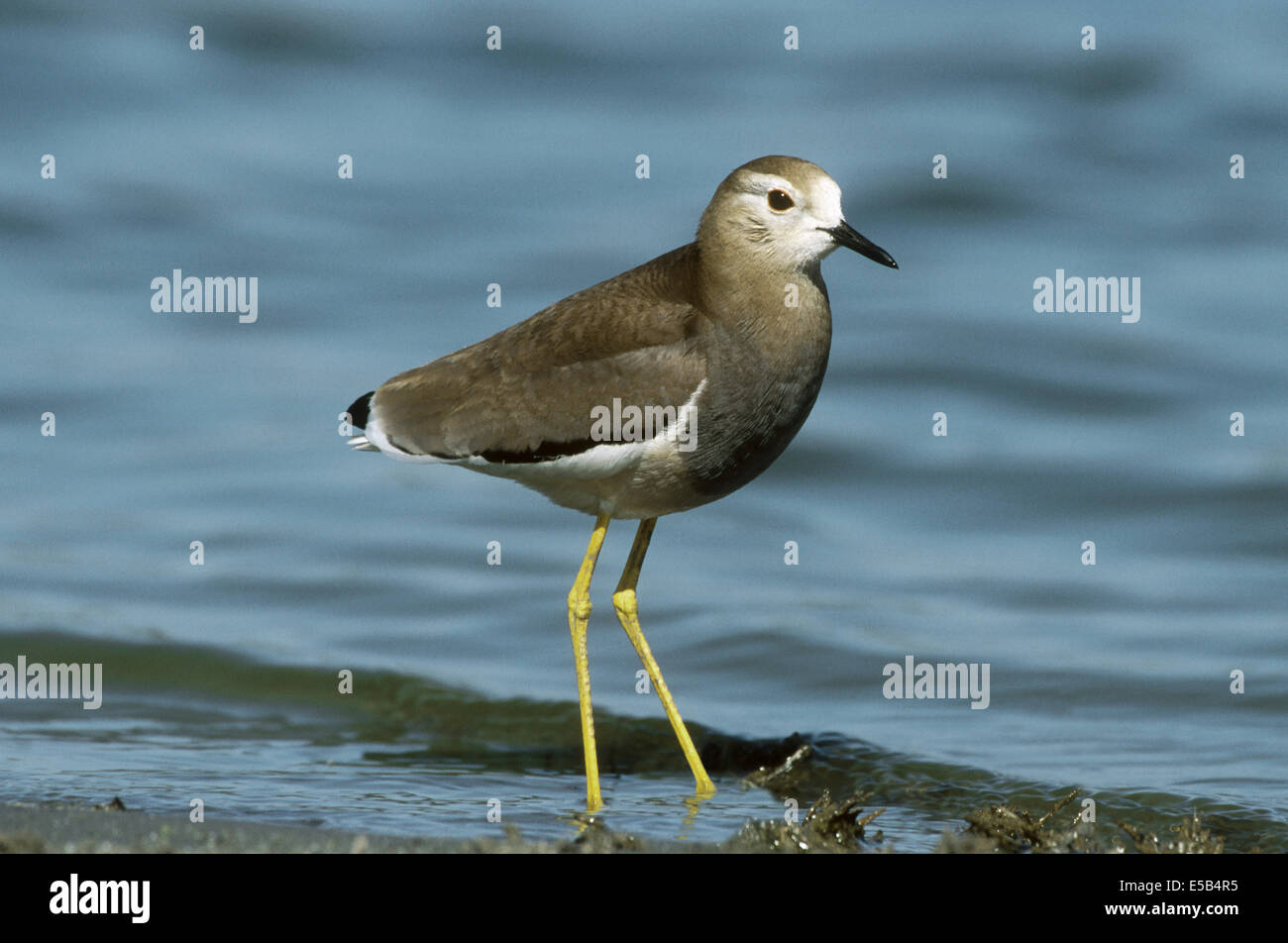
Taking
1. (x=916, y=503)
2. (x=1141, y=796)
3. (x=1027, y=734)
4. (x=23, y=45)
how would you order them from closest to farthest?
(x=1141, y=796)
(x=1027, y=734)
(x=916, y=503)
(x=23, y=45)

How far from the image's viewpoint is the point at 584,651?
8414 mm

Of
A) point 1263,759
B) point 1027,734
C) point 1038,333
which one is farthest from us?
point 1038,333

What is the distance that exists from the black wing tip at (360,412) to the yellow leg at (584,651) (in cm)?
125

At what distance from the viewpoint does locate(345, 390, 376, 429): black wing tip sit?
806 centimetres

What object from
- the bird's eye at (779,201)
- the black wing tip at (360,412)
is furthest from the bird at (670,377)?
the black wing tip at (360,412)

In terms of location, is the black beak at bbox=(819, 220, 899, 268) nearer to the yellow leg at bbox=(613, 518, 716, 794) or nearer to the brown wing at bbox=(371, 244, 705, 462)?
the brown wing at bbox=(371, 244, 705, 462)

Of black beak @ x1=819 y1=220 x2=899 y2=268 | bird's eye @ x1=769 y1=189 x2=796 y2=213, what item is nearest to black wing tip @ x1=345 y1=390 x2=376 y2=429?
bird's eye @ x1=769 y1=189 x2=796 y2=213

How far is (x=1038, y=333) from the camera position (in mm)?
16891

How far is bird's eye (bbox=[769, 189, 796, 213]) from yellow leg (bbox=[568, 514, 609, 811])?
1699 mm

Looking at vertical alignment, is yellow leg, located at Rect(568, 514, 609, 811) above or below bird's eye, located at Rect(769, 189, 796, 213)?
below

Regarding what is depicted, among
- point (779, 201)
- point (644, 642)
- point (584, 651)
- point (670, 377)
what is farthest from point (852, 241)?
point (584, 651)
